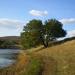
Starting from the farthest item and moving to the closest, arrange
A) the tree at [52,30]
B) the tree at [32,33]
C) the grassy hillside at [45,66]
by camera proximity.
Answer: the tree at [52,30] → the tree at [32,33] → the grassy hillside at [45,66]

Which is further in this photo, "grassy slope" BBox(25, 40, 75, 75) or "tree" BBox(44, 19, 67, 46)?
"tree" BBox(44, 19, 67, 46)

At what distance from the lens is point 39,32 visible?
263 ft

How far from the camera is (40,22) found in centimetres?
8206

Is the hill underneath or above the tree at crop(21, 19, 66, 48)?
underneath

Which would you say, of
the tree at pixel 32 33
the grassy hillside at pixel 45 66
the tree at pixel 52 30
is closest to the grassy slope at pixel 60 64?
the grassy hillside at pixel 45 66

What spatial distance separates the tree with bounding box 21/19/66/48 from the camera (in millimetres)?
79000

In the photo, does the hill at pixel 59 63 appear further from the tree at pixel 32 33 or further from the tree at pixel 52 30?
the tree at pixel 52 30

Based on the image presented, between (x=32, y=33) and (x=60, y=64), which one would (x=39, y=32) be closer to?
(x=32, y=33)

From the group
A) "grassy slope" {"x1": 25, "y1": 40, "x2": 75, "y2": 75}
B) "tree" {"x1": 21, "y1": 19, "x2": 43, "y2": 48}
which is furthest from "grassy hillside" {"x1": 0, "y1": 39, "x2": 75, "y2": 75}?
"tree" {"x1": 21, "y1": 19, "x2": 43, "y2": 48}

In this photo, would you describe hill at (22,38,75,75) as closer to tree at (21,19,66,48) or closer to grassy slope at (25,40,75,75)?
grassy slope at (25,40,75,75)

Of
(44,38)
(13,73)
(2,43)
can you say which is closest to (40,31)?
(44,38)

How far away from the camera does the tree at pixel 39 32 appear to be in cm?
7900

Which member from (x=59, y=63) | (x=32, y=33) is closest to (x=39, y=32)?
(x=32, y=33)

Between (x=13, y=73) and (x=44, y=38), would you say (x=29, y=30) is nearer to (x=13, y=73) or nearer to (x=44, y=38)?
(x=44, y=38)
